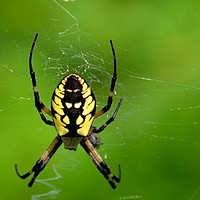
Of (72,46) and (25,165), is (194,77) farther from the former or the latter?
(25,165)

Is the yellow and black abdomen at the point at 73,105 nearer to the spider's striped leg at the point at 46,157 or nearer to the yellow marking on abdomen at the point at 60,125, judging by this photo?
the yellow marking on abdomen at the point at 60,125

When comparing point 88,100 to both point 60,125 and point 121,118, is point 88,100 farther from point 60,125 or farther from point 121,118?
point 121,118

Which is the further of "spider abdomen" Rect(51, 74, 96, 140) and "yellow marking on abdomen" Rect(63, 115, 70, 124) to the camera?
"yellow marking on abdomen" Rect(63, 115, 70, 124)

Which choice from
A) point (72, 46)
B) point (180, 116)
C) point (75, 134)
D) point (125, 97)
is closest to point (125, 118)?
point (125, 97)

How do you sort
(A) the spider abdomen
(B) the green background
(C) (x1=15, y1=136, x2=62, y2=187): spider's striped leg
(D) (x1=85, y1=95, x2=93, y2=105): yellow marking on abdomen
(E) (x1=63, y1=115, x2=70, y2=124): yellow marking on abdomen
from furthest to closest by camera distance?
(B) the green background
(C) (x1=15, y1=136, x2=62, y2=187): spider's striped leg
(E) (x1=63, y1=115, x2=70, y2=124): yellow marking on abdomen
(D) (x1=85, y1=95, x2=93, y2=105): yellow marking on abdomen
(A) the spider abdomen

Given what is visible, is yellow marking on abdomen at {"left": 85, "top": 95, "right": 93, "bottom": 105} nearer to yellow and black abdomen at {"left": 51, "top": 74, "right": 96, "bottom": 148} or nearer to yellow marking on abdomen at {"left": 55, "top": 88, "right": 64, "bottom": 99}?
yellow and black abdomen at {"left": 51, "top": 74, "right": 96, "bottom": 148}

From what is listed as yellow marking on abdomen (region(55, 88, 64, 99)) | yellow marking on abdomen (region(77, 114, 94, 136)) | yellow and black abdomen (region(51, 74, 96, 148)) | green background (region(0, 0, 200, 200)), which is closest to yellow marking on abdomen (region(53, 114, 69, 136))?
yellow and black abdomen (region(51, 74, 96, 148))

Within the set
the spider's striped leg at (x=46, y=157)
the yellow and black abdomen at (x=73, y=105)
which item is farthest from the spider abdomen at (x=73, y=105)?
the spider's striped leg at (x=46, y=157)

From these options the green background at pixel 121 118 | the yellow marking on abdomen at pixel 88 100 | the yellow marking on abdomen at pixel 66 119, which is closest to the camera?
the yellow marking on abdomen at pixel 88 100
